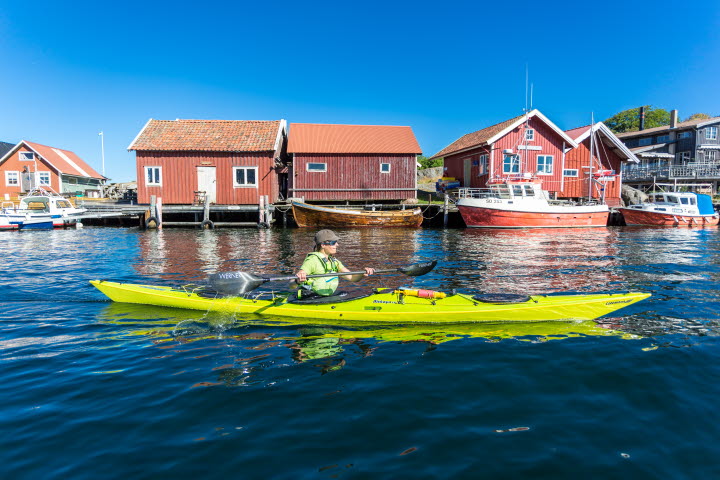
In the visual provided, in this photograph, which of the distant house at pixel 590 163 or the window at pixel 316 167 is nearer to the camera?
the window at pixel 316 167

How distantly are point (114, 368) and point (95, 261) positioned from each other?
10.1 meters

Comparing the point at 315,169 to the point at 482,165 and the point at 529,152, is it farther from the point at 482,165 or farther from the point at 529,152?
the point at 529,152

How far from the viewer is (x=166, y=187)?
2839 centimetres

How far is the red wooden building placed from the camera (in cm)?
3050

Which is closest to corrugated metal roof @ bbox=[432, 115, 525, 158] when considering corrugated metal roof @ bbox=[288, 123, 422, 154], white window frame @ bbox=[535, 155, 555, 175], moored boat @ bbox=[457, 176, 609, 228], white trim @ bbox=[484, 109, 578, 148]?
white trim @ bbox=[484, 109, 578, 148]

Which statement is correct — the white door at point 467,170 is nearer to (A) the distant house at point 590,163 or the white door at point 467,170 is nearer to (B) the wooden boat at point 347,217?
(A) the distant house at point 590,163

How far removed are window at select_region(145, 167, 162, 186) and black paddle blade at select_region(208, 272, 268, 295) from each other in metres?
23.8

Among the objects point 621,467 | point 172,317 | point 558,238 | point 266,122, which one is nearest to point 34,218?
point 266,122

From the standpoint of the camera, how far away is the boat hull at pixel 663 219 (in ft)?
96.3

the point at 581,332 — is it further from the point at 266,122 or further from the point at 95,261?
the point at 266,122

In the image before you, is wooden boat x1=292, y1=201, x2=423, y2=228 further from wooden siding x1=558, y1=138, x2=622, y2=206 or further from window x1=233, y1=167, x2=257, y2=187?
wooden siding x1=558, y1=138, x2=622, y2=206

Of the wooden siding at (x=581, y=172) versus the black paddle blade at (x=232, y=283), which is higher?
the wooden siding at (x=581, y=172)

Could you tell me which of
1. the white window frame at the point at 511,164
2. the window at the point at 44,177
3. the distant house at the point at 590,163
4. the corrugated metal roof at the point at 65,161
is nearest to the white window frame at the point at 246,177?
the white window frame at the point at 511,164

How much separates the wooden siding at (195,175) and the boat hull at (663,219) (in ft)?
79.5
